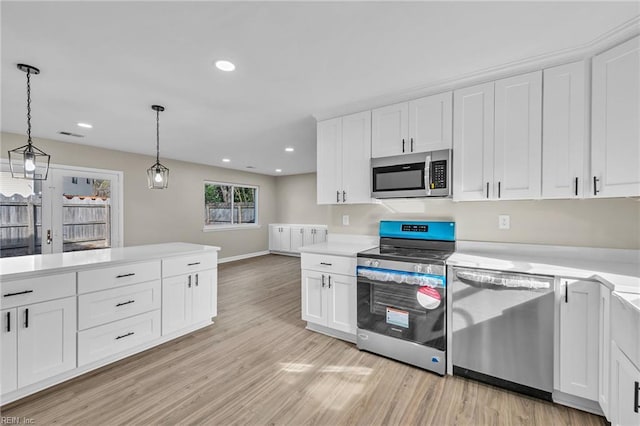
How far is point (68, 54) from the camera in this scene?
1.97 m

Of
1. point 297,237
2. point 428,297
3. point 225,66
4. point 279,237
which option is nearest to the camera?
point 225,66

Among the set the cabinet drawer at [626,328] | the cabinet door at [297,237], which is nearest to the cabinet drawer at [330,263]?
the cabinet drawer at [626,328]

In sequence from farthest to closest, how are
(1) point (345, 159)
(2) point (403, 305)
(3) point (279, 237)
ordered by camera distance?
(3) point (279, 237)
(1) point (345, 159)
(2) point (403, 305)

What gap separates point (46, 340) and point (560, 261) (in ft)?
12.8

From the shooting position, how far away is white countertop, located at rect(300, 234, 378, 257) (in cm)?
279

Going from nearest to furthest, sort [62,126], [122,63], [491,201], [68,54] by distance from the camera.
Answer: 1. [68,54]
2. [122,63]
3. [491,201]
4. [62,126]

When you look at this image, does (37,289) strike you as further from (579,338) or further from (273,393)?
(579,338)

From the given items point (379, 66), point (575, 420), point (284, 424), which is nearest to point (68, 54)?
point (379, 66)

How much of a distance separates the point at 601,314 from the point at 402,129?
198cm

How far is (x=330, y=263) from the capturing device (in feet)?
9.30

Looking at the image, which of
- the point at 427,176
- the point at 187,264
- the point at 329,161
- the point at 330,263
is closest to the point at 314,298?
the point at 330,263

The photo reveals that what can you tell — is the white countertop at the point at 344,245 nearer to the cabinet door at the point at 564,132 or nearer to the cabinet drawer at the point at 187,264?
the cabinet drawer at the point at 187,264

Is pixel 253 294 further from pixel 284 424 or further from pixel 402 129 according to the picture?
pixel 402 129

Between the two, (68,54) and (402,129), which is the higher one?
(68,54)
